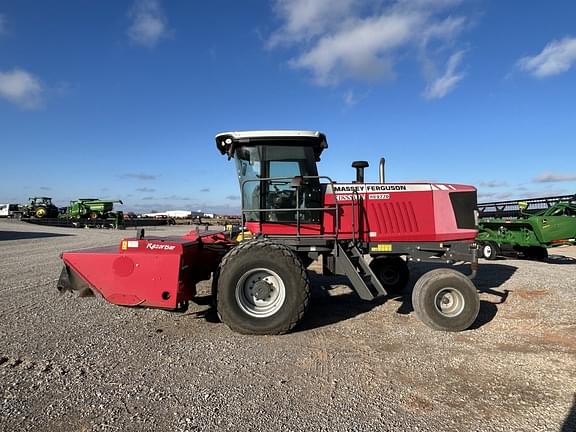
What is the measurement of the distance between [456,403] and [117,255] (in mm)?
4049

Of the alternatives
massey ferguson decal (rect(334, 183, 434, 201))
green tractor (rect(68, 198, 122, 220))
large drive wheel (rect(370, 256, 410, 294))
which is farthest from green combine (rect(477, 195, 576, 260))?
green tractor (rect(68, 198, 122, 220))

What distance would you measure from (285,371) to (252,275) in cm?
148

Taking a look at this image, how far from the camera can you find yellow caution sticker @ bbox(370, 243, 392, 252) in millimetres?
5988

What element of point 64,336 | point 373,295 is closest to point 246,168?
point 373,295

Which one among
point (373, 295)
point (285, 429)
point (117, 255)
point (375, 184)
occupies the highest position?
point (375, 184)

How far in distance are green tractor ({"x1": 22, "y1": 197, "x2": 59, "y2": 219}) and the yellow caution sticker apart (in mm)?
41351

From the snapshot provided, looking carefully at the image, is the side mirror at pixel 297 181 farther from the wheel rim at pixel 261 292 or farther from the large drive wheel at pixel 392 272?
the large drive wheel at pixel 392 272

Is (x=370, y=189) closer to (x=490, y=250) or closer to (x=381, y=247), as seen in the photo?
(x=381, y=247)

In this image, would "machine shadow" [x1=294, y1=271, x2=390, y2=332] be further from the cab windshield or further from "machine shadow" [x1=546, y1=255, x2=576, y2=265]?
"machine shadow" [x1=546, y1=255, x2=576, y2=265]

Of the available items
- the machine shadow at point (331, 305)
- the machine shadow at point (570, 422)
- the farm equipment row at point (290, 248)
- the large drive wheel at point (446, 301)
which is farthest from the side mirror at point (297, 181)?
the machine shadow at point (570, 422)

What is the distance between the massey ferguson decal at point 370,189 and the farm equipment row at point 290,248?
2 cm

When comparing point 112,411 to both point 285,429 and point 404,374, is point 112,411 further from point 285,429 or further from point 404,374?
point 404,374

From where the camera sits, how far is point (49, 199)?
1615 inches

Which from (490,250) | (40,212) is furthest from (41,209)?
(490,250)
